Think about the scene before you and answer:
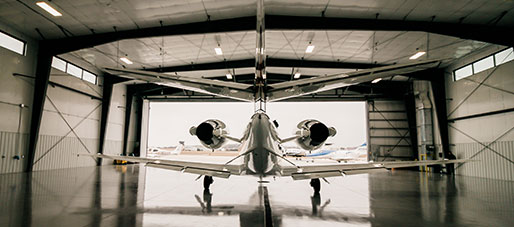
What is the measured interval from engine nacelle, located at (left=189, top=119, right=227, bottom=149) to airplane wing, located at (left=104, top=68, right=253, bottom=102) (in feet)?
4.58

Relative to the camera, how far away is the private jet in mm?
5402

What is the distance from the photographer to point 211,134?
7.12 m

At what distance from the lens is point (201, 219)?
193 inches

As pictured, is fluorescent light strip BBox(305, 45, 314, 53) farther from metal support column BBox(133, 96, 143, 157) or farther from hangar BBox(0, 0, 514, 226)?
metal support column BBox(133, 96, 143, 157)

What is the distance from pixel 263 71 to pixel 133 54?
17273mm

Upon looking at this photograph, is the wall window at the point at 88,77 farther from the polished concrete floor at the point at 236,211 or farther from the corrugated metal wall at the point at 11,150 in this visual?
the polished concrete floor at the point at 236,211

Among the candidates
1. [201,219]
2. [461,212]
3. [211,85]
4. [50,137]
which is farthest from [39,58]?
[461,212]

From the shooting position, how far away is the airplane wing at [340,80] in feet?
16.1

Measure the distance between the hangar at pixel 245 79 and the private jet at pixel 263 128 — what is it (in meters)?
0.82

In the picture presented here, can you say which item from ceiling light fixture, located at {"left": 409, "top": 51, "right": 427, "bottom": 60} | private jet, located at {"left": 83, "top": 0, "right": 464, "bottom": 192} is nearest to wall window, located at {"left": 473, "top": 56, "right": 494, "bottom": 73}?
ceiling light fixture, located at {"left": 409, "top": 51, "right": 427, "bottom": 60}

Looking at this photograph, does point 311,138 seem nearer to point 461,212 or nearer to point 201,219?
point 201,219

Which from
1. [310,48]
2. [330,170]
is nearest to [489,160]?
[310,48]

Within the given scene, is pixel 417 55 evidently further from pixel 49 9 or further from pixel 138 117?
pixel 138 117

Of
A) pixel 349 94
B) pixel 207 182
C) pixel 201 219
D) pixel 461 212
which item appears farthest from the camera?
pixel 349 94
